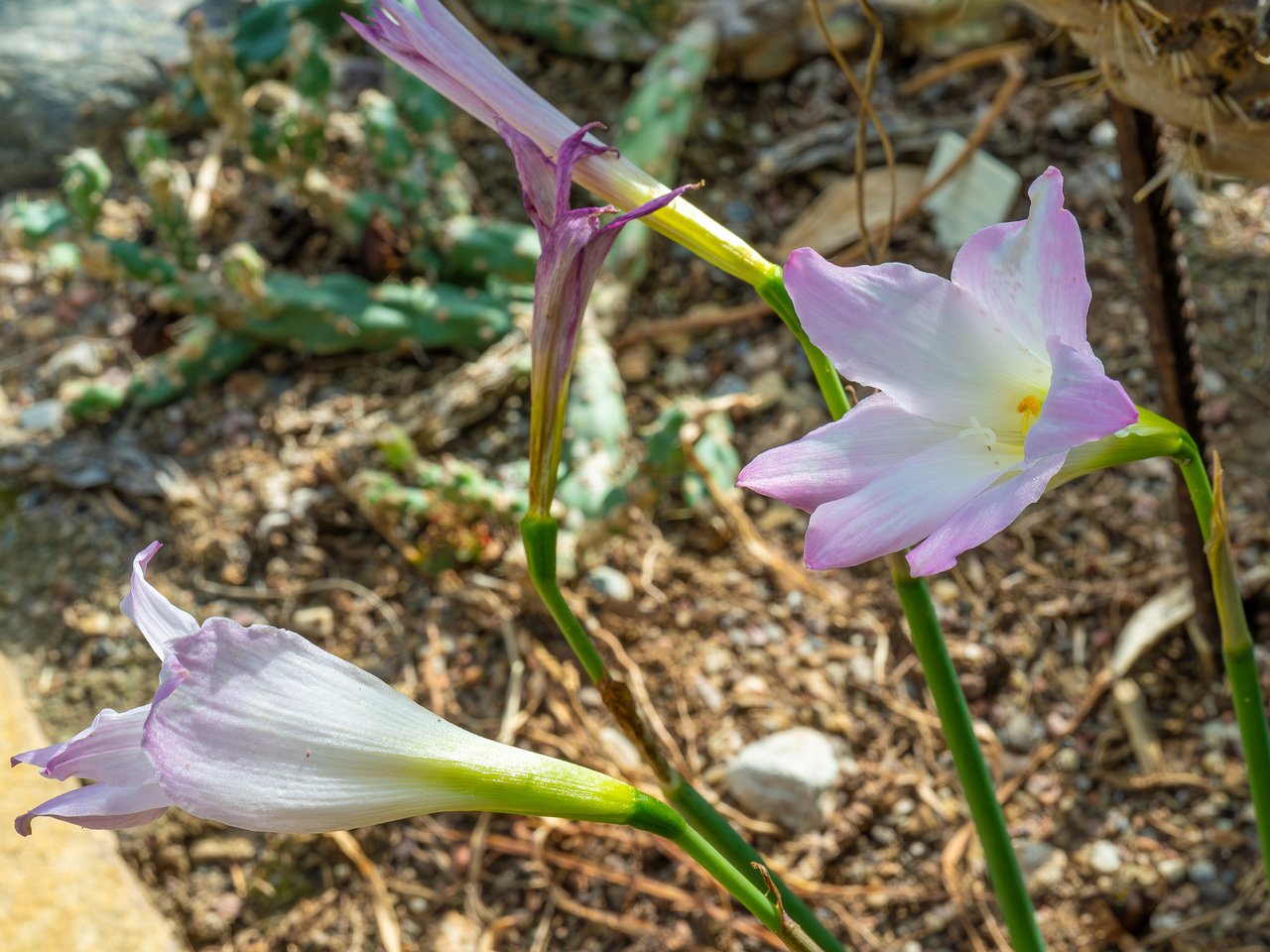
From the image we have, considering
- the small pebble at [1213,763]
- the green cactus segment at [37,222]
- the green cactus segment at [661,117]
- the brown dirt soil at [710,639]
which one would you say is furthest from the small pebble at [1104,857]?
the green cactus segment at [37,222]

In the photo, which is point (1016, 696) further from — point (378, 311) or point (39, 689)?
point (39, 689)

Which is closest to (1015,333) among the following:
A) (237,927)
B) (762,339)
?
(237,927)

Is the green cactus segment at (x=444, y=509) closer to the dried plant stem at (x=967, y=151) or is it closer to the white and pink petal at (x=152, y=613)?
the dried plant stem at (x=967, y=151)

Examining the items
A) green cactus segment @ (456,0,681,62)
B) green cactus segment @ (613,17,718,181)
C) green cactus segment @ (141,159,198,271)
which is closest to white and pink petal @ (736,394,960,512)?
green cactus segment @ (613,17,718,181)

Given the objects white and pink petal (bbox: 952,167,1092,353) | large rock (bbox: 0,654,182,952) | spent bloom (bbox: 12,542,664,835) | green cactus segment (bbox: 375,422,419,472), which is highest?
white and pink petal (bbox: 952,167,1092,353)

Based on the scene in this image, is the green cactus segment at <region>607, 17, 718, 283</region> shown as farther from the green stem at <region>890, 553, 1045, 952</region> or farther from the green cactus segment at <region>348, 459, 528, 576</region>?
the green stem at <region>890, 553, 1045, 952</region>

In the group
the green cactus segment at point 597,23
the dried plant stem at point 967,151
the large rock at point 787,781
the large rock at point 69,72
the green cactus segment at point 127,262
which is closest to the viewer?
the large rock at point 787,781
